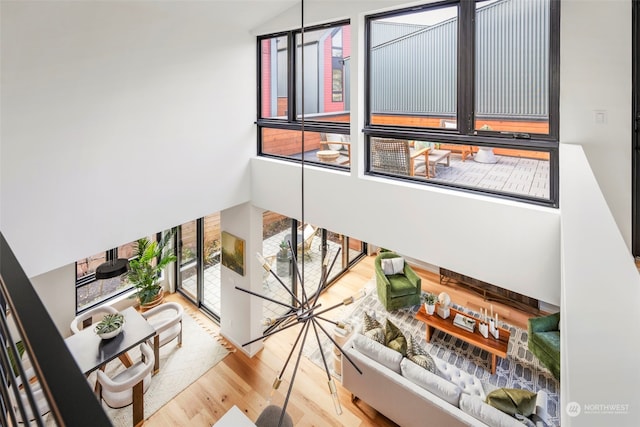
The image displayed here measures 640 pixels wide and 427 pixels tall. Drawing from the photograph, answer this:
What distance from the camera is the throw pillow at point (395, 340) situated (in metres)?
4.61

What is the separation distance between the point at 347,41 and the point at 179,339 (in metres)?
5.13

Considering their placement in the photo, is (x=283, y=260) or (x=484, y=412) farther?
(x=283, y=260)

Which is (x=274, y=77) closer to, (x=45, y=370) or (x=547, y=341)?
(x=45, y=370)

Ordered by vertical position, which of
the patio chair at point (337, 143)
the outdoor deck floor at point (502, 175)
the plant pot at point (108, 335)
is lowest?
the plant pot at point (108, 335)

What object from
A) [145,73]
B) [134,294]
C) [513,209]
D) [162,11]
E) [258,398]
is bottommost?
[258,398]

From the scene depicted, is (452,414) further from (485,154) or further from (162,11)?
(162,11)

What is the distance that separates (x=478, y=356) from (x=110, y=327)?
531 centimetres

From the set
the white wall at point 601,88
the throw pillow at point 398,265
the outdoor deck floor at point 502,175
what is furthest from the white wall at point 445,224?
the throw pillow at point 398,265

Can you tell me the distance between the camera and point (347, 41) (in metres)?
3.95

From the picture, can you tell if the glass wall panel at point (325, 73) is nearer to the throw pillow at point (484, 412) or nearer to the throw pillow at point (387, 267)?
the throw pillow at point (484, 412)

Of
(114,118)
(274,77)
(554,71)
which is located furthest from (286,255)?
(554,71)

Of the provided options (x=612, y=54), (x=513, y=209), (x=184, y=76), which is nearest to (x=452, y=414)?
(x=513, y=209)

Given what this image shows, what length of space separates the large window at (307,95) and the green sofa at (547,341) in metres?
3.64

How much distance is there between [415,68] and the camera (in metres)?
3.52
